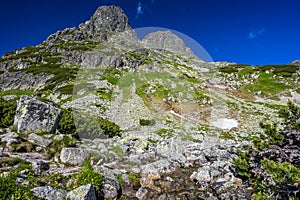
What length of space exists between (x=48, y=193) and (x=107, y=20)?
15888cm

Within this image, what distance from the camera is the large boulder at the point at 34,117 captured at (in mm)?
12820

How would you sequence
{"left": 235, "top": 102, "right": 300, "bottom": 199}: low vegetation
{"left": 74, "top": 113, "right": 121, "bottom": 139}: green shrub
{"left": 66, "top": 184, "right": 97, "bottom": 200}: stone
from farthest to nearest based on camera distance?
{"left": 74, "top": 113, "right": 121, "bottom": 139}: green shrub < {"left": 66, "top": 184, "right": 97, "bottom": 200}: stone < {"left": 235, "top": 102, "right": 300, "bottom": 199}: low vegetation

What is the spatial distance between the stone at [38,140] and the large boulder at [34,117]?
1008 mm

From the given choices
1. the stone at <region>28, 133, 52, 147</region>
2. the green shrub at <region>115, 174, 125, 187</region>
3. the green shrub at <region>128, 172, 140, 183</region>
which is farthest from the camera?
the stone at <region>28, 133, 52, 147</region>

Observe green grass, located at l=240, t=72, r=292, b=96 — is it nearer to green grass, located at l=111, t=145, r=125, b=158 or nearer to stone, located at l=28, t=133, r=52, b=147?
green grass, located at l=111, t=145, r=125, b=158

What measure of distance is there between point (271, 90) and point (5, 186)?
2381 inches

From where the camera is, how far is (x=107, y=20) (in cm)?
15125

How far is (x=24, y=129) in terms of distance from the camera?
1277cm

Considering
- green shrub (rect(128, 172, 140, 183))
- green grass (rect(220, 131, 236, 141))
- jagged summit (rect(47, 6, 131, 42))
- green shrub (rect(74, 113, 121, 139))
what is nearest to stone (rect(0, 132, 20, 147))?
green shrub (rect(74, 113, 121, 139))

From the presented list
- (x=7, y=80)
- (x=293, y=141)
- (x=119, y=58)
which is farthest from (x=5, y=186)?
(x=7, y=80)

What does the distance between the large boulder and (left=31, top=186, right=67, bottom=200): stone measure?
7.23 metres

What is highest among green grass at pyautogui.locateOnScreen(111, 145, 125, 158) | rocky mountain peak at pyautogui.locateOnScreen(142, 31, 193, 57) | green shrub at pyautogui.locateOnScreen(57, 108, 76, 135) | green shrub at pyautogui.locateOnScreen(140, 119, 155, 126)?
rocky mountain peak at pyautogui.locateOnScreen(142, 31, 193, 57)

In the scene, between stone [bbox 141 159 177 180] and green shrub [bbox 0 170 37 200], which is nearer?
green shrub [bbox 0 170 37 200]

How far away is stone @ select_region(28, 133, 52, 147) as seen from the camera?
11.7m
